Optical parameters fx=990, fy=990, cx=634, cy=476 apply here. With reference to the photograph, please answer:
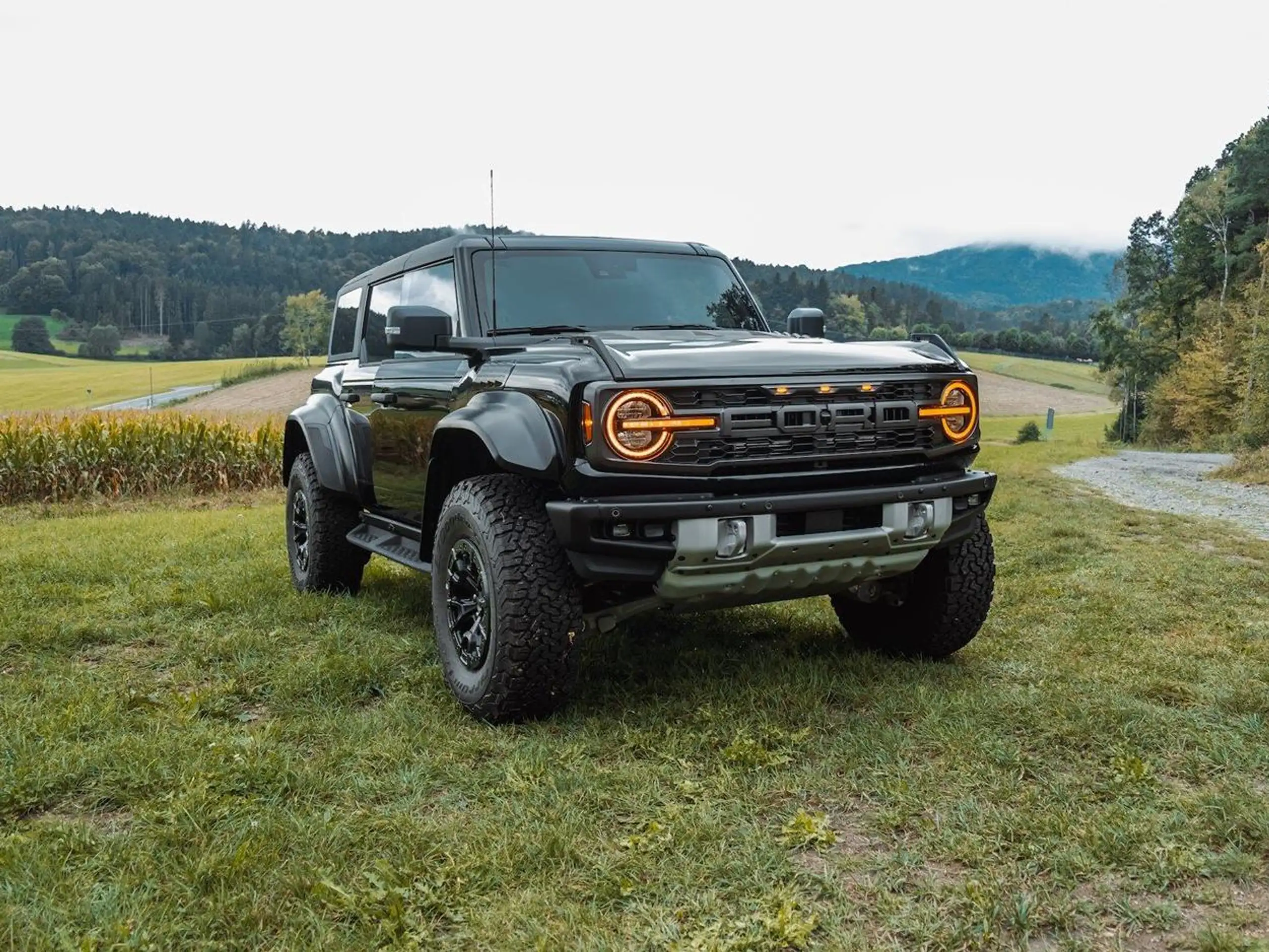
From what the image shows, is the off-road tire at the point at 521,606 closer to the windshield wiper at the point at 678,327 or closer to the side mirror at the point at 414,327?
the side mirror at the point at 414,327

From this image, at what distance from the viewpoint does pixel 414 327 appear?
412 centimetres

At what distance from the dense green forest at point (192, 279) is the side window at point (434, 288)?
70780 mm

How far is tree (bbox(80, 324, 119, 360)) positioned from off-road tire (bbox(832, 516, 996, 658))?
93.9 m

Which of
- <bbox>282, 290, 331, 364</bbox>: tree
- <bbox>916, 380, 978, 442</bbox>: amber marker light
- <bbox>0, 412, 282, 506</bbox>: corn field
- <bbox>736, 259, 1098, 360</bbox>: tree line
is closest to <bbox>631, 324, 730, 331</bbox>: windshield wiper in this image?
<bbox>916, 380, 978, 442</bbox>: amber marker light

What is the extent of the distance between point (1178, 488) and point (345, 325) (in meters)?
12.9

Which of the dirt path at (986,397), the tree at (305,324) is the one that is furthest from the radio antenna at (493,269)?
the tree at (305,324)

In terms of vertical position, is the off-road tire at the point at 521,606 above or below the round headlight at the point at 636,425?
below

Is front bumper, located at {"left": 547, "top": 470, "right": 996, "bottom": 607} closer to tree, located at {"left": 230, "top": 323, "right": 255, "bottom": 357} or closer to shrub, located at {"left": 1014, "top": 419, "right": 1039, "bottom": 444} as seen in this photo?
shrub, located at {"left": 1014, "top": 419, "right": 1039, "bottom": 444}

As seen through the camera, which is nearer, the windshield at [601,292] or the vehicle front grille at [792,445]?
the vehicle front grille at [792,445]

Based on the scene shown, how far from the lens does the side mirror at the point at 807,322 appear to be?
17.1ft

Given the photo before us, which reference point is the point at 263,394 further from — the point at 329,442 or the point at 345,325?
the point at 329,442

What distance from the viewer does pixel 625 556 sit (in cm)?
339

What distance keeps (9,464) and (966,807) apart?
536 inches

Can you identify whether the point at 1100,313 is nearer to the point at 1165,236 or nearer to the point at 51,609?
the point at 1165,236
